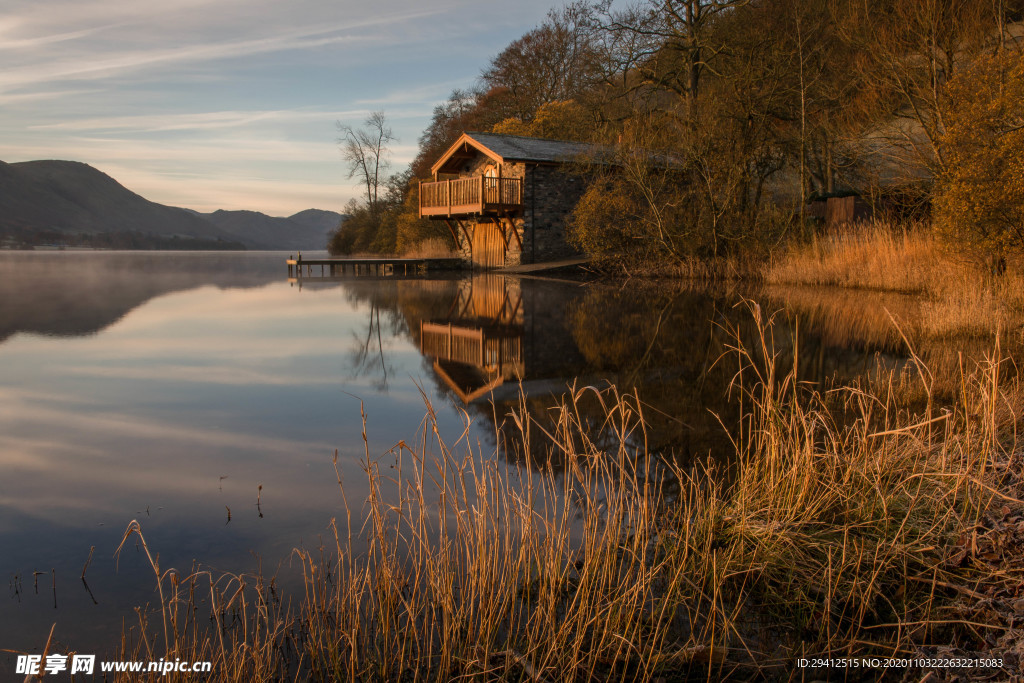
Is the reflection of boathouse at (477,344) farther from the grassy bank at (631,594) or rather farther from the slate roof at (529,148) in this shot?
the slate roof at (529,148)

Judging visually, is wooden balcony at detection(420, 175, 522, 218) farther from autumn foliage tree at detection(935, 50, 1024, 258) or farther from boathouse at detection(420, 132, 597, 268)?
autumn foliage tree at detection(935, 50, 1024, 258)

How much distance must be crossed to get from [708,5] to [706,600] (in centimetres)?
2348

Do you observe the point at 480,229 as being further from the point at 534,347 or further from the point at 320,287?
the point at 534,347

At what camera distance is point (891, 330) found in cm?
993

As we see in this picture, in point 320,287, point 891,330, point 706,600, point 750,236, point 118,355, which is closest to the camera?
point 706,600

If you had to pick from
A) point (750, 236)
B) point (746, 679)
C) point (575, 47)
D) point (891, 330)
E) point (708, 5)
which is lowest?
point (746, 679)

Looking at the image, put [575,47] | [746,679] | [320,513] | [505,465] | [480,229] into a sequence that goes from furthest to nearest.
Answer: [575,47] < [480,229] < [505,465] < [320,513] < [746,679]

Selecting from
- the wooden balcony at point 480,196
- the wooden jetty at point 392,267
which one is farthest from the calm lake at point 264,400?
the wooden jetty at point 392,267

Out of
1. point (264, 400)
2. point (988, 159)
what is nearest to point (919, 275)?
point (988, 159)

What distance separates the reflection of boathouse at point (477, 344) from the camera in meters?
7.49

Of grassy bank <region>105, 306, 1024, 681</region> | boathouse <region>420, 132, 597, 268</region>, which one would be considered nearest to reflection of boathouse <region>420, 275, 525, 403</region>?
grassy bank <region>105, 306, 1024, 681</region>

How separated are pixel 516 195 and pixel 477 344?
14968mm

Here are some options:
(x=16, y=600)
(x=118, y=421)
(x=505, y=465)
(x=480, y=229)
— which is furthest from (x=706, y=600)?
(x=480, y=229)

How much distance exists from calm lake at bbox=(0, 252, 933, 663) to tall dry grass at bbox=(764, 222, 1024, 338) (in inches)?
32.4
